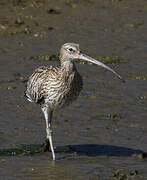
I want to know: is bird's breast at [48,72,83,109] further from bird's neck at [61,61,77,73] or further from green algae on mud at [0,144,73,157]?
green algae on mud at [0,144,73,157]

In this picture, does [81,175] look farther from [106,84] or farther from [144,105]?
[106,84]

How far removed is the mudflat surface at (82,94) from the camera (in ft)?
31.6

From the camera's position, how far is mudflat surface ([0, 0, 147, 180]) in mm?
9617

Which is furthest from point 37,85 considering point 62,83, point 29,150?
point 29,150

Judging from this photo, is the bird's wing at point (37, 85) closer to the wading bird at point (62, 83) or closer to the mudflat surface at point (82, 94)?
the wading bird at point (62, 83)

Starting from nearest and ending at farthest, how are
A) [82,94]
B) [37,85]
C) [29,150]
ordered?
[29,150], [37,85], [82,94]

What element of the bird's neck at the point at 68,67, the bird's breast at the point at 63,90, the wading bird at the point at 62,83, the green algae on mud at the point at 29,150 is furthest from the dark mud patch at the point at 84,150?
the bird's neck at the point at 68,67

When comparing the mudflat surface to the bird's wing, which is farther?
the bird's wing

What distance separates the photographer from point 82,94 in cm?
1275

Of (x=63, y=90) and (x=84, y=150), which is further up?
(x=63, y=90)


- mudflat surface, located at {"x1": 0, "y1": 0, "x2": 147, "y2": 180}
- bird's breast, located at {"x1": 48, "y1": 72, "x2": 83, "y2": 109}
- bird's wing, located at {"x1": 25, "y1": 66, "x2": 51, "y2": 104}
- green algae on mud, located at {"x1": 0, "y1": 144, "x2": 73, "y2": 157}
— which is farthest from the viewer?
bird's wing, located at {"x1": 25, "y1": 66, "x2": 51, "y2": 104}

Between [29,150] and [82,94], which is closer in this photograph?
[29,150]

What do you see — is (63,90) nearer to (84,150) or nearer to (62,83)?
(62,83)

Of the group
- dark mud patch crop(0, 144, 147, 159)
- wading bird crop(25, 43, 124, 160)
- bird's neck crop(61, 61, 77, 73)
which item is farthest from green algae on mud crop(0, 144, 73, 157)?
bird's neck crop(61, 61, 77, 73)
